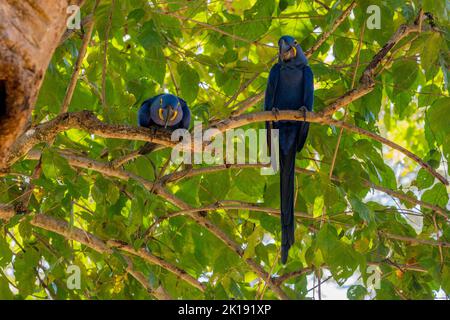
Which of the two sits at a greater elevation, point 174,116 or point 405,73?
point 405,73

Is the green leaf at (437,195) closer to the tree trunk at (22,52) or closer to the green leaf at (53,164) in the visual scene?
the green leaf at (53,164)

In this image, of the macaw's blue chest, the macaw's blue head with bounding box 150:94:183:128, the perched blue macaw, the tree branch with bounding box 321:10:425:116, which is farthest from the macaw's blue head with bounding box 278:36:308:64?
the tree branch with bounding box 321:10:425:116

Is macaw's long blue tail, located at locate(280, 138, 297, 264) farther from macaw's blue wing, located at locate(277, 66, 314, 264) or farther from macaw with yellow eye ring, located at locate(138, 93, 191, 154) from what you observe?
macaw with yellow eye ring, located at locate(138, 93, 191, 154)

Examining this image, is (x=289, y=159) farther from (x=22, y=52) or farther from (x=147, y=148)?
(x=22, y=52)

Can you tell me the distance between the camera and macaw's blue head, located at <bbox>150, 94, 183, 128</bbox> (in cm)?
398

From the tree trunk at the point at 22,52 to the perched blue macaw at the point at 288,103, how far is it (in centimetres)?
166

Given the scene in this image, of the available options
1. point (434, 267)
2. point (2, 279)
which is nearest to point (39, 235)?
point (2, 279)

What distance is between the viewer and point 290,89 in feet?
15.4

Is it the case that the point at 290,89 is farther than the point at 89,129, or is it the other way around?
the point at 290,89

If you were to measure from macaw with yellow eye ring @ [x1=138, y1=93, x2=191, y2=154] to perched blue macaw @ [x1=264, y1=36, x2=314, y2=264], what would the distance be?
0.49 metres

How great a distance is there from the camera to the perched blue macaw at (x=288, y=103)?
3.79 metres

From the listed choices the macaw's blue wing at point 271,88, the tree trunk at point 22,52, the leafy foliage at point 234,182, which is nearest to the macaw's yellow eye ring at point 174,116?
the leafy foliage at point 234,182

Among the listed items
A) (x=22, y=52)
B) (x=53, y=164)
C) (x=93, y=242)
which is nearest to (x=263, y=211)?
(x=93, y=242)

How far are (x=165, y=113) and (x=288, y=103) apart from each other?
3.62 ft
